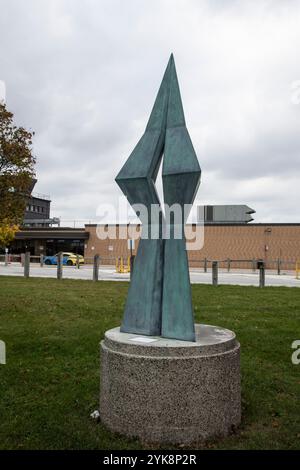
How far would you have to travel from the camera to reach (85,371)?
20.0 feet

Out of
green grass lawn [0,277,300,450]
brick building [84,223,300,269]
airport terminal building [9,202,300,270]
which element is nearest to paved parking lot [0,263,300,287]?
green grass lawn [0,277,300,450]

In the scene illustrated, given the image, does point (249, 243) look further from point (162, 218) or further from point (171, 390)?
point (171, 390)

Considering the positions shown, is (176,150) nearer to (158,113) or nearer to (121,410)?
(158,113)

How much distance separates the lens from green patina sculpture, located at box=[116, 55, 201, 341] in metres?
4.90

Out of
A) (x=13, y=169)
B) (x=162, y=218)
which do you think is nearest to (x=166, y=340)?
(x=162, y=218)

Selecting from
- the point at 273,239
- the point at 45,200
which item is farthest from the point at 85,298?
the point at 45,200

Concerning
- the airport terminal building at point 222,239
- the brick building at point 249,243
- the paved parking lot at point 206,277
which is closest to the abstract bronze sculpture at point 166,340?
the paved parking lot at point 206,277

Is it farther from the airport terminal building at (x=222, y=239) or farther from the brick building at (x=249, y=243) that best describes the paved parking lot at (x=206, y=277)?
the brick building at (x=249, y=243)

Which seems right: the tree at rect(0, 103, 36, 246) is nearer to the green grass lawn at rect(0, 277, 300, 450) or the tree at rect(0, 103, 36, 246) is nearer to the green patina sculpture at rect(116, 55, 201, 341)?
the green grass lawn at rect(0, 277, 300, 450)

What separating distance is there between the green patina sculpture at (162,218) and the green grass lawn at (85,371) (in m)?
1.09

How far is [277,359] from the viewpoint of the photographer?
6.55 m

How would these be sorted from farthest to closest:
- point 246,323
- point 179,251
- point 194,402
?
point 246,323 < point 179,251 < point 194,402

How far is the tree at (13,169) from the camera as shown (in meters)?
11.2

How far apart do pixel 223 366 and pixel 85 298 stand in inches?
310
